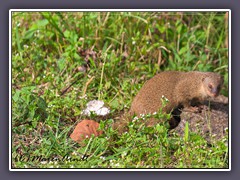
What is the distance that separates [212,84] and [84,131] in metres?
1.38

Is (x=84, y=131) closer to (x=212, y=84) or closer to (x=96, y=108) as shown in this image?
(x=96, y=108)

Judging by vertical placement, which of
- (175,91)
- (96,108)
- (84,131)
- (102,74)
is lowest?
(84,131)

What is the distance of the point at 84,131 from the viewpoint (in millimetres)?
4262

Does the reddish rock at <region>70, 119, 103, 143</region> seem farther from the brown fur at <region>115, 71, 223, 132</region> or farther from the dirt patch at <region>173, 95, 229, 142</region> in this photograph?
the dirt patch at <region>173, 95, 229, 142</region>

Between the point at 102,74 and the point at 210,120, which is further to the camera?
the point at 102,74

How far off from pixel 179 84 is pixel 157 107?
49 centimetres

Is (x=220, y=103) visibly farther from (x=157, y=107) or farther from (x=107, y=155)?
(x=107, y=155)

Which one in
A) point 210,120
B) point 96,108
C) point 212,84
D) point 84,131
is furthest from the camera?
point 212,84

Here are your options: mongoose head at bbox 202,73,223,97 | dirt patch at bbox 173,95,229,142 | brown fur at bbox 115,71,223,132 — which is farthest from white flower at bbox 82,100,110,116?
mongoose head at bbox 202,73,223,97

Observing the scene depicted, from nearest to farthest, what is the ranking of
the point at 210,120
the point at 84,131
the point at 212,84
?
the point at 84,131 < the point at 210,120 < the point at 212,84

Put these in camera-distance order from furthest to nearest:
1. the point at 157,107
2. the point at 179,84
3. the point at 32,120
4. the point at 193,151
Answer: the point at 179,84, the point at 157,107, the point at 32,120, the point at 193,151

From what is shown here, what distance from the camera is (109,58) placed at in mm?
5148

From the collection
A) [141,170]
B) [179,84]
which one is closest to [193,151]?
[141,170]

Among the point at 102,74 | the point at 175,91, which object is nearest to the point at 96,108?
the point at 102,74
